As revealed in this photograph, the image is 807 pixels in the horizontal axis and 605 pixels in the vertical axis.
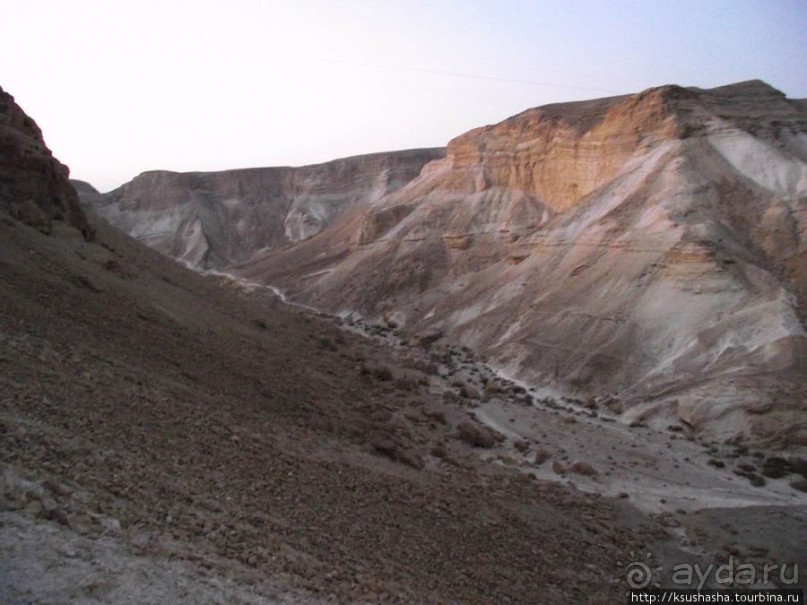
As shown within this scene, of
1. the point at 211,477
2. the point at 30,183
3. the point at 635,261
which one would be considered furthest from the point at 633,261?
the point at 211,477

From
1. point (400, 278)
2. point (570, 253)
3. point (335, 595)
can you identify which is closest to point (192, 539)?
point (335, 595)

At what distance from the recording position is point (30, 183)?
51.9ft

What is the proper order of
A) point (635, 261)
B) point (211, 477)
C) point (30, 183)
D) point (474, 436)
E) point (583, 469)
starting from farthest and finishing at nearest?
point (635, 261)
point (30, 183)
point (474, 436)
point (583, 469)
point (211, 477)

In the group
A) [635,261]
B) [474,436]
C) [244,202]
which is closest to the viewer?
[474,436]

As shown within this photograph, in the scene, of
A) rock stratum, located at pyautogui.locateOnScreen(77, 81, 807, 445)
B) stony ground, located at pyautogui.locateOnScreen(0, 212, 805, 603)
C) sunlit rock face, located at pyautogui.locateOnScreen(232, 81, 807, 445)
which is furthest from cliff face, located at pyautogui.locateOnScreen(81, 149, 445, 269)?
stony ground, located at pyautogui.locateOnScreen(0, 212, 805, 603)

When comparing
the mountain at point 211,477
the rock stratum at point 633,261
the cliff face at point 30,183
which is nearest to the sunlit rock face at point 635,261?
the rock stratum at point 633,261

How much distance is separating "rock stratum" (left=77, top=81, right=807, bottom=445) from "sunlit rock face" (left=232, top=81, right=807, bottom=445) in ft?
0.22

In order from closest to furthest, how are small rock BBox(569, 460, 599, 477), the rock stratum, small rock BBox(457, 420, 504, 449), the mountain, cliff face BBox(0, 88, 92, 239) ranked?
the mountain, small rock BBox(569, 460, 599, 477), small rock BBox(457, 420, 504, 449), cliff face BBox(0, 88, 92, 239), the rock stratum

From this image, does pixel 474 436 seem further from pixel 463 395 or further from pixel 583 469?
pixel 463 395

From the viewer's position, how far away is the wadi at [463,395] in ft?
19.7

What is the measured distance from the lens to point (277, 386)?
12.5m

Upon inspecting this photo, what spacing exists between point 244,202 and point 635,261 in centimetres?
5718

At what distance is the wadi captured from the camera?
6.02 meters

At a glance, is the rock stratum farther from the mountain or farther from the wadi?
the mountain
